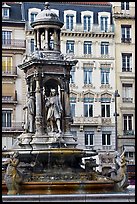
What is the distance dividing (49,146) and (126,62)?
38.4 m

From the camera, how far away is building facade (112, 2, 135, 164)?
6066 cm

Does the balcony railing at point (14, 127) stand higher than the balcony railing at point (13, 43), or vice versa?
the balcony railing at point (13, 43)

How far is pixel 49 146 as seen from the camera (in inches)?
1004

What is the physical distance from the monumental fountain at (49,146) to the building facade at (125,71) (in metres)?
33.6

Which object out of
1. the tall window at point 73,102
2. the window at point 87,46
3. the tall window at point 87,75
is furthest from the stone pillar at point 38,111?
the window at point 87,46

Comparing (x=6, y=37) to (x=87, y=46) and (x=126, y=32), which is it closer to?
(x=87, y=46)

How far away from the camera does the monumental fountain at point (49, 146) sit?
22.8m

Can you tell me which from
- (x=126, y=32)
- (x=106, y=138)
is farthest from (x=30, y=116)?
(x=126, y=32)

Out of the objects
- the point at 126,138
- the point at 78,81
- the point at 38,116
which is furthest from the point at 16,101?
the point at 38,116

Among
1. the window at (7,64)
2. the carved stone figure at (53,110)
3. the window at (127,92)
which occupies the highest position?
the window at (7,64)

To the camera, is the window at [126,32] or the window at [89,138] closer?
the window at [89,138]

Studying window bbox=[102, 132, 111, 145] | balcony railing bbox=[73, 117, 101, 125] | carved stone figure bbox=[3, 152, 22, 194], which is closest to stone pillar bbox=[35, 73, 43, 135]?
carved stone figure bbox=[3, 152, 22, 194]

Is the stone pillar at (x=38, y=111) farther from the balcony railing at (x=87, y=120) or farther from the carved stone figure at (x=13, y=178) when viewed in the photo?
the balcony railing at (x=87, y=120)

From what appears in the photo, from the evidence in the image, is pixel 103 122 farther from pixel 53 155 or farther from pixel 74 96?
pixel 53 155
